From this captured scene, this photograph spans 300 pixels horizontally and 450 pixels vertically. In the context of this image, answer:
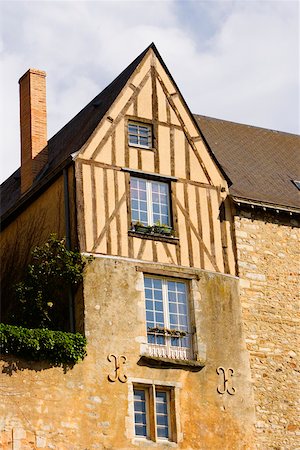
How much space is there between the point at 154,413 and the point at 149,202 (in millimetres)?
4194

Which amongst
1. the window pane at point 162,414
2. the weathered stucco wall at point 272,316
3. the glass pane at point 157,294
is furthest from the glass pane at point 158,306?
the weathered stucco wall at point 272,316

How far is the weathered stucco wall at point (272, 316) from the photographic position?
72.1ft

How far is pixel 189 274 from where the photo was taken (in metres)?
22.1

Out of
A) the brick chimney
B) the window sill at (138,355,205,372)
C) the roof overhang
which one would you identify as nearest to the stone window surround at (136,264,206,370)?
the window sill at (138,355,205,372)

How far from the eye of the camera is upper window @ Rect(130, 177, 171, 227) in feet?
72.8

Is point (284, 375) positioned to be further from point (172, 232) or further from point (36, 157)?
point (36, 157)

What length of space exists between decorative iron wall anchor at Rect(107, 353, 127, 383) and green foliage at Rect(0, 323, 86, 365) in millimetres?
594

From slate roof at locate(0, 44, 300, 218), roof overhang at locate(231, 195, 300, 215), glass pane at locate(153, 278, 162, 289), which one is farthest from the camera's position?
slate roof at locate(0, 44, 300, 218)

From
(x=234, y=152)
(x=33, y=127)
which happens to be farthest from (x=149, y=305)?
(x=234, y=152)

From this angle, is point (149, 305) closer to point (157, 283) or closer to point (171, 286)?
point (157, 283)

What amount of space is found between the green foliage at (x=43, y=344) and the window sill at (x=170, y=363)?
4.00 ft

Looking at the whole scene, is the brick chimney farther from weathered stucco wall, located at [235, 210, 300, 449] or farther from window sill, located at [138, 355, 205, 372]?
window sill, located at [138, 355, 205, 372]

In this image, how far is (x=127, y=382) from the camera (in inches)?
811

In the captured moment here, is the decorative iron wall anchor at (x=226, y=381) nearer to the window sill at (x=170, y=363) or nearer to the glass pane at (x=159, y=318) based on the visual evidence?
the window sill at (x=170, y=363)
